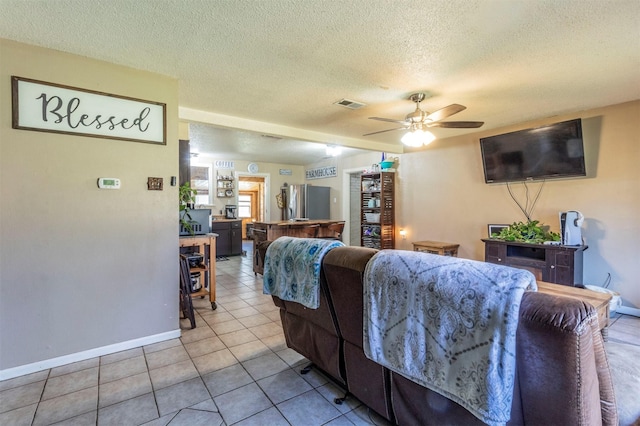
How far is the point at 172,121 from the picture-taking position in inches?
107

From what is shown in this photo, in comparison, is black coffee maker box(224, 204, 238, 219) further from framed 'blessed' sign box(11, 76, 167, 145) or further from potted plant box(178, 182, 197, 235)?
framed 'blessed' sign box(11, 76, 167, 145)

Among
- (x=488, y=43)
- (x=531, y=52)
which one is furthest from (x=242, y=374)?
(x=531, y=52)

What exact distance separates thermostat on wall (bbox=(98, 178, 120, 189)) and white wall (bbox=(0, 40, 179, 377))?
0.14 feet

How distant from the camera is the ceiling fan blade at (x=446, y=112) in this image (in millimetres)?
2783

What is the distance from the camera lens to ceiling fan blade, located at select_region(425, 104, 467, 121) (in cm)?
278

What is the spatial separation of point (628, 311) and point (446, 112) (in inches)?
121

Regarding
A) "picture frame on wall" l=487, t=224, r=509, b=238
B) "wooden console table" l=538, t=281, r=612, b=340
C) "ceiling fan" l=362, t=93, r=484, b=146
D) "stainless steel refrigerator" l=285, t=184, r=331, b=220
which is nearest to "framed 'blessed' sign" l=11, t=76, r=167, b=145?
"ceiling fan" l=362, t=93, r=484, b=146

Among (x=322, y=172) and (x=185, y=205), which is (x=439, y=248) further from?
(x=322, y=172)

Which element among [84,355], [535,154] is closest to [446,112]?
[535,154]

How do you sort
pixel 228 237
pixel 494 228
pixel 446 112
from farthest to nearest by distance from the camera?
pixel 228 237, pixel 494 228, pixel 446 112

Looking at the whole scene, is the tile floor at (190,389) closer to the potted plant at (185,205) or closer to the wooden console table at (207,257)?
the wooden console table at (207,257)

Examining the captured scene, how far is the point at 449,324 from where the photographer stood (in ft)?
3.76

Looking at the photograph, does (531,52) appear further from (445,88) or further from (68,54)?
(68,54)

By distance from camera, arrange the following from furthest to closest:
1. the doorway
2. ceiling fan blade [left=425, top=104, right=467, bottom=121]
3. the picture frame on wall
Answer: the doorway
the picture frame on wall
ceiling fan blade [left=425, top=104, right=467, bottom=121]
